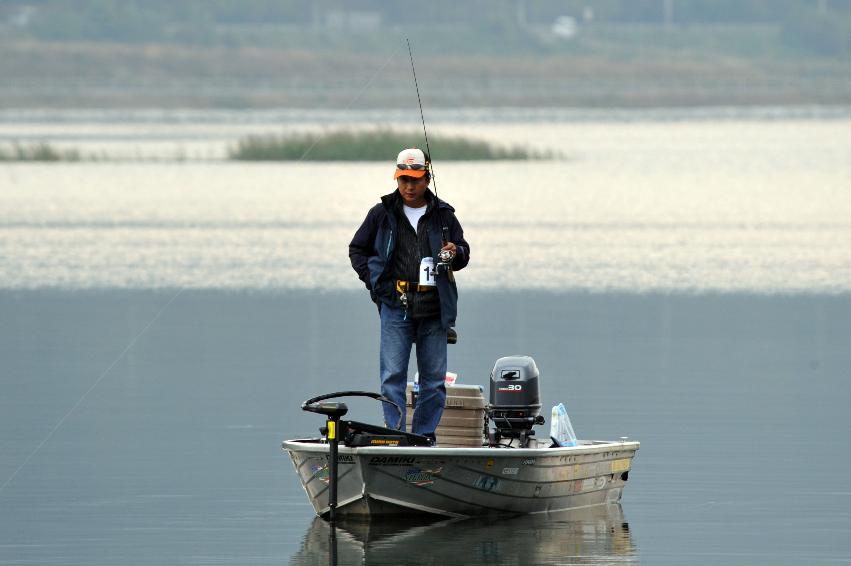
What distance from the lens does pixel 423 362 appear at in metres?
12.1

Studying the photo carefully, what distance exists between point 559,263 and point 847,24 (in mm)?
114653

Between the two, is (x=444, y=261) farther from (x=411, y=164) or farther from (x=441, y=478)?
(x=441, y=478)

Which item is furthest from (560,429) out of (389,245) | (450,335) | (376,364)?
(376,364)

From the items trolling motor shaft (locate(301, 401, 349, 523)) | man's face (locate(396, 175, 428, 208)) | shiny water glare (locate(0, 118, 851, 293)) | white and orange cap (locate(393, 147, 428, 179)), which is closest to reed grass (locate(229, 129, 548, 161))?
shiny water glare (locate(0, 118, 851, 293))

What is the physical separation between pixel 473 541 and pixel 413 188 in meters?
1.98

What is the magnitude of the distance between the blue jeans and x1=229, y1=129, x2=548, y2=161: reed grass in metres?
42.1

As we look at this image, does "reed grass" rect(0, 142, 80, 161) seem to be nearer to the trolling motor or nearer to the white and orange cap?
the white and orange cap

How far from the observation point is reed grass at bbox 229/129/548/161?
55719mm

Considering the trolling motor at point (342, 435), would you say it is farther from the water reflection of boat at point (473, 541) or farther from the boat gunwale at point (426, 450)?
the water reflection of boat at point (473, 541)

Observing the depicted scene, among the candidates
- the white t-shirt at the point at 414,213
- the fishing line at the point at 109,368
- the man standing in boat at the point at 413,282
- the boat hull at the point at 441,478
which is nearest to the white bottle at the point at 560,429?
the boat hull at the point at 441,478

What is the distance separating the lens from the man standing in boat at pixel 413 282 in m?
12.0

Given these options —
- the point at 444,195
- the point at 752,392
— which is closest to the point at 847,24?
the point at 444,195

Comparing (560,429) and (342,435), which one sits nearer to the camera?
(342,435)

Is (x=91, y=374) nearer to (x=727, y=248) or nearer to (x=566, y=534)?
(x=566, y=534)
